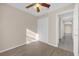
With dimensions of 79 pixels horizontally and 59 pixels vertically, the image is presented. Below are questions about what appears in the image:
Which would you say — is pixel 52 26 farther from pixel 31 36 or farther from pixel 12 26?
pixel 12 26

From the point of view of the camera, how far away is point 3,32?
4.09m

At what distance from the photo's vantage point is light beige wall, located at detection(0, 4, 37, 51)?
4086 mm

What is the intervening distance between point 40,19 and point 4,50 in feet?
11.9

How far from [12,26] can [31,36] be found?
228 centimetres

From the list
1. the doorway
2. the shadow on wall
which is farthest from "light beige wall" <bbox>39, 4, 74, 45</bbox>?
the shadow on wall

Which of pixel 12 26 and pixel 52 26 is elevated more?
pixel 12 26

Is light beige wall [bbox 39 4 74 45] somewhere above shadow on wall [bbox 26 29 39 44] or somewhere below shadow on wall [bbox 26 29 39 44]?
above

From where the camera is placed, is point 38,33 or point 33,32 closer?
point 33,32

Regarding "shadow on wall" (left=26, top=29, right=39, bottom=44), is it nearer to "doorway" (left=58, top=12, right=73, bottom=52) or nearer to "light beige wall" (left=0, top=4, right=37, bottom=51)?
"light beige wall" (left=0, top=4, right=37, bottom=51)

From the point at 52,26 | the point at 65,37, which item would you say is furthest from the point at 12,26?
the point at 65,37

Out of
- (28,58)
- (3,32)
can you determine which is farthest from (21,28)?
(28,58)

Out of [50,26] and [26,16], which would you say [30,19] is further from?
[50,26]

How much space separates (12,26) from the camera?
4.66m

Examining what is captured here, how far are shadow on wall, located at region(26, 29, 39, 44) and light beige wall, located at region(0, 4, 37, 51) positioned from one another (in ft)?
1.16
